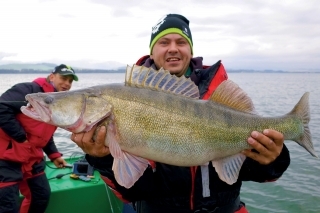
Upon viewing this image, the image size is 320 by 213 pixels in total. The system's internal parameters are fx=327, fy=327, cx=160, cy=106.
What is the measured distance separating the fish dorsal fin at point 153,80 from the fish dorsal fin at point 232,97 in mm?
321

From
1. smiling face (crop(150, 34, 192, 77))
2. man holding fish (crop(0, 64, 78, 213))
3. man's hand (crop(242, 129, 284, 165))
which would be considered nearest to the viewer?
man's hand (crop(242, 129, 284, 165))

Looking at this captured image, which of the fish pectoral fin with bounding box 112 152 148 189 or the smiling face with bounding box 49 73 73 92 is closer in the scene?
the fish pectoral fin with bounding box 112 152 148 189

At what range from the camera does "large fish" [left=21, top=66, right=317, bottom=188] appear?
2.96 meters

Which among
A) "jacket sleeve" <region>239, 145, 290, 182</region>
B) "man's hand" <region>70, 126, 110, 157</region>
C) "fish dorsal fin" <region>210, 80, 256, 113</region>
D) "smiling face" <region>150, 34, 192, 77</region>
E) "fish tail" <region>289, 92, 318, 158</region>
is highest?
"smiling face" <region>150, 34, 192, 77</region>

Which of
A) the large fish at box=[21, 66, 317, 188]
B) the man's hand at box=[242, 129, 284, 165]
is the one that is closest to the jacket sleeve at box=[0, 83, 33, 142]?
the large fish at box=[21, 66, 317, 188]

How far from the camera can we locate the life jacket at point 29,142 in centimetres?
556

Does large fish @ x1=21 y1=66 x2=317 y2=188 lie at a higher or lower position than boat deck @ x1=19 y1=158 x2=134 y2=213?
higher

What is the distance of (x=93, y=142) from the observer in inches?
121

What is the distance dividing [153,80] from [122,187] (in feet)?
3.86

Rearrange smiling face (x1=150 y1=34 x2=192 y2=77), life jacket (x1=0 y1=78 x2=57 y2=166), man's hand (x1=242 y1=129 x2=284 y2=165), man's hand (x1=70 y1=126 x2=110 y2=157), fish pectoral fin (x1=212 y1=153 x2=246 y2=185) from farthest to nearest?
1. life jacket (x1=0 y1=78 x2=57 y2=166)
2. smiling face (x1=150 y1=34 x2=192 y2=77)
3. fish pectoral fin (x1=212 y1=153 x2=246 y2=185)
4. man's hand (x1=242 y1=129 x2=284 y2=165)
5. man's hand (x1=70 y1=126 x2=110 y2=157)

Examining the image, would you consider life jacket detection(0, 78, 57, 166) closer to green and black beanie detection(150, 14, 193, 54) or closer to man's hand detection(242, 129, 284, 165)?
green and black beanie detection(150, 14, 193, 54)

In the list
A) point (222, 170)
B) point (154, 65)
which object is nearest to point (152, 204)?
point (222, 170)

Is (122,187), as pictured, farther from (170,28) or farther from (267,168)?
(170,28)

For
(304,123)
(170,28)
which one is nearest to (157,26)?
(170,28)
